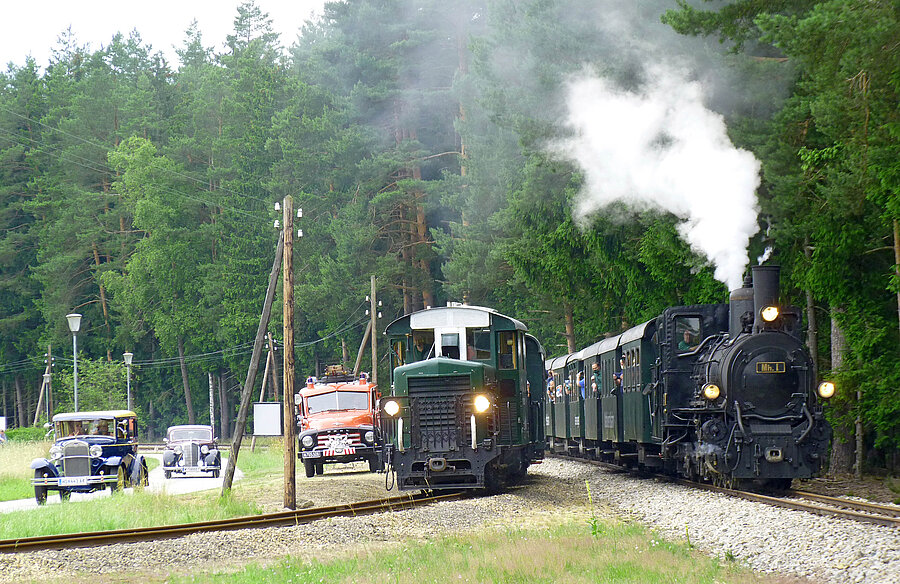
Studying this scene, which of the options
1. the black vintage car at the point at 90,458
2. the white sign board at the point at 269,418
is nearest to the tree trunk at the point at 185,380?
the white sign board at the point at 269,418

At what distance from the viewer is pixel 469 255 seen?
45406 millimetres

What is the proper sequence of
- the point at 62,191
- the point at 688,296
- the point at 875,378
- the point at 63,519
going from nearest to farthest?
the point at 63,519 < the point at 875,378 < the point at 688,296 < the point at 62,191

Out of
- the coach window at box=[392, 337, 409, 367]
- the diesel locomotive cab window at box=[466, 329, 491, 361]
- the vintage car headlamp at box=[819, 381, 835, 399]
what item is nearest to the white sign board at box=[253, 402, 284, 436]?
the coach window at box=[392, 337, 409, 367]

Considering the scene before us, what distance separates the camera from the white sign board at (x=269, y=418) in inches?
1088

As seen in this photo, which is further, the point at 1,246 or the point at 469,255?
the point at 1,246

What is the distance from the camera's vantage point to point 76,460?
2252 cm

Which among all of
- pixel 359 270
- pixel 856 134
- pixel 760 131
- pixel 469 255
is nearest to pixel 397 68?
pixel 359 270

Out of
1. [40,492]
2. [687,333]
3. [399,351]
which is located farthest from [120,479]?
[687,333]

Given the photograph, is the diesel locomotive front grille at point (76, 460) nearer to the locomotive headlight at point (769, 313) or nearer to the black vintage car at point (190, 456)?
the black vintage car at point (190, 456)

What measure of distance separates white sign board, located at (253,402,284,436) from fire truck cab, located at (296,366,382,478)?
0.63 meters

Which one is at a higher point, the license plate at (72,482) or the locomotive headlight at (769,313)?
the locomotive headlight at (769,313)

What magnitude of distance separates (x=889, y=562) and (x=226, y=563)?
6.84 m

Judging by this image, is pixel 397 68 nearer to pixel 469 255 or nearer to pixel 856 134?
pixel 469 255

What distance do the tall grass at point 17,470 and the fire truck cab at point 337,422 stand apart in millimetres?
7009
